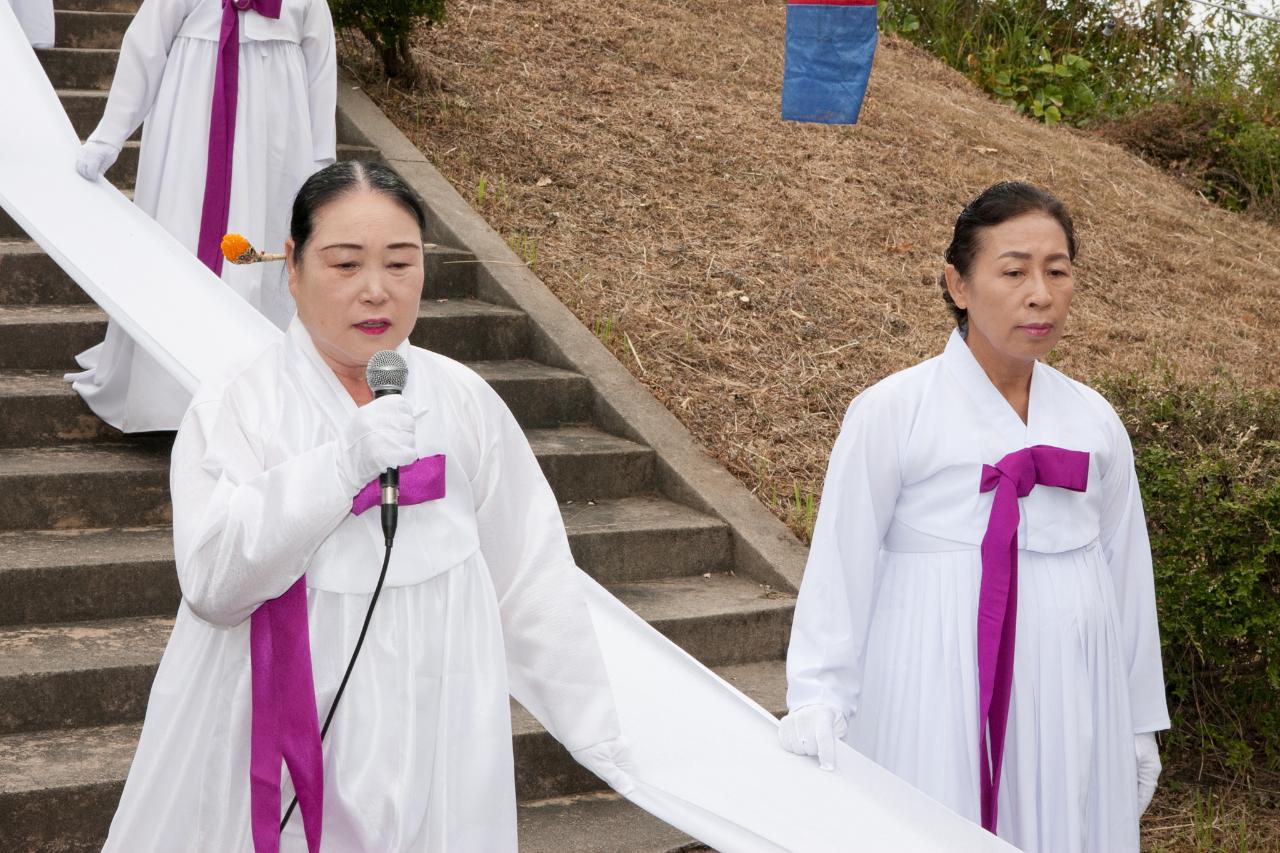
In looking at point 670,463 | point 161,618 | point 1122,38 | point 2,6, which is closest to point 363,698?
point 161,618

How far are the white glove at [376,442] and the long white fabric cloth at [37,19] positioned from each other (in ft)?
18.1

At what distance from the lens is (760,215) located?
8023 millimetres

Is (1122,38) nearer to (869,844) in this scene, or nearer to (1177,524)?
(1177,524)

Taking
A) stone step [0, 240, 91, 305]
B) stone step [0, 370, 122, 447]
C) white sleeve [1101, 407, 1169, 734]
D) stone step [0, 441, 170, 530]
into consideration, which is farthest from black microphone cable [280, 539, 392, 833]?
stone step [0, 240, 91, 305]

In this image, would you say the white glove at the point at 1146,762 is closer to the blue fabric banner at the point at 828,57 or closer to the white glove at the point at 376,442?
the white glove at the point at 376,442

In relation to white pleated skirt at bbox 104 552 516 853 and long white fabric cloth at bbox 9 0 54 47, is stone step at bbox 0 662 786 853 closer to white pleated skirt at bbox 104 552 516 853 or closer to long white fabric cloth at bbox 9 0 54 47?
white pleated skirt at bbox 104 552 516 853

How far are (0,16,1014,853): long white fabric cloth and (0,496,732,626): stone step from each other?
1.01 m

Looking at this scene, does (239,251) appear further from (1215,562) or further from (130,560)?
(1215,562)

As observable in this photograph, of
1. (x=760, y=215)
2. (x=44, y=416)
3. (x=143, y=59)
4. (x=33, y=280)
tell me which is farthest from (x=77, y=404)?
(x=760, y=215)

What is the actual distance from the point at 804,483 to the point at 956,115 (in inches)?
196

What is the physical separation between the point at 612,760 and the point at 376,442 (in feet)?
2.61

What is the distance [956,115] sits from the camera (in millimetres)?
10000

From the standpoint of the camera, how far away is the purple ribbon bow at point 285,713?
2258 millimetres

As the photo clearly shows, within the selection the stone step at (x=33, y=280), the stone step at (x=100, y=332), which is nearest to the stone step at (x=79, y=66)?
the stone step at (x=33, y=280)
